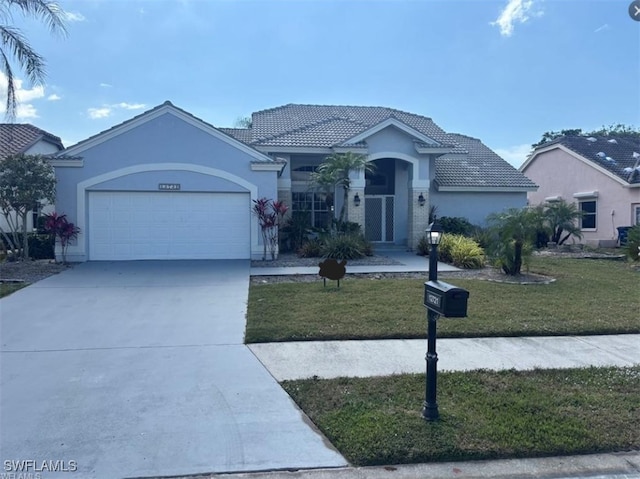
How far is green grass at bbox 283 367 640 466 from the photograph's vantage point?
369cm

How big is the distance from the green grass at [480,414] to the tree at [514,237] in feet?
21.2

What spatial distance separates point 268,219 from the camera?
14656 mm

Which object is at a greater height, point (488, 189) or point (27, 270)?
point (488, 189)

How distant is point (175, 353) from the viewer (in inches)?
240

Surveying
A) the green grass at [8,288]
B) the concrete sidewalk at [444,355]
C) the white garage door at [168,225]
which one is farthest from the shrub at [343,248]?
the green grass at [8,288]

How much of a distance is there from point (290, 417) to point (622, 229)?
2198cm

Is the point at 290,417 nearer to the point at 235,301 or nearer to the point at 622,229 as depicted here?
the point at 235,301

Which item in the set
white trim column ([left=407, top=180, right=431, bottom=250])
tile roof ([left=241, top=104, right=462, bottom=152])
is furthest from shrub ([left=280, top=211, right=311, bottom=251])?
white trim column ([left=407, top=180, right=431, bottom=250])

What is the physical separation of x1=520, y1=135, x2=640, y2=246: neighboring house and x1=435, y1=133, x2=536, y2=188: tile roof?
3891 mm

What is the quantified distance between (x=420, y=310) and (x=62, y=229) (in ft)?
37.0

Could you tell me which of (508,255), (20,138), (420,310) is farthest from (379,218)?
(20,138)

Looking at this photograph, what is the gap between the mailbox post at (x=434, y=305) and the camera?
3816mm

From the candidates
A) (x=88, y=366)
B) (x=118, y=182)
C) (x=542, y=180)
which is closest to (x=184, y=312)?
(x=88, y=366)

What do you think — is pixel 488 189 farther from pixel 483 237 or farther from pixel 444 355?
pixel 444 355
